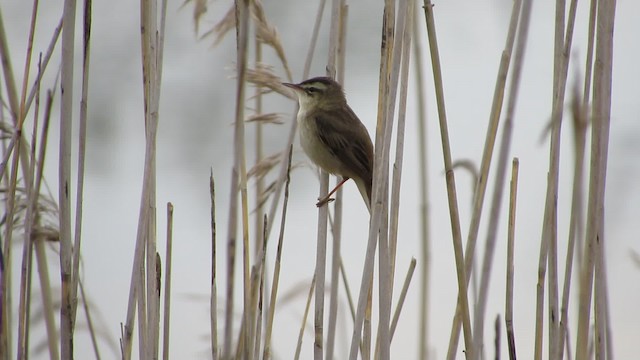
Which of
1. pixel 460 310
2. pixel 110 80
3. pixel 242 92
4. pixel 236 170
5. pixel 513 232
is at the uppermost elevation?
pixel 110 80

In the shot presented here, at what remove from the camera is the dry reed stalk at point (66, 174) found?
2.15 metres

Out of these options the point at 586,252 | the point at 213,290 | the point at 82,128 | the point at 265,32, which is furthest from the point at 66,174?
the point at 586,252

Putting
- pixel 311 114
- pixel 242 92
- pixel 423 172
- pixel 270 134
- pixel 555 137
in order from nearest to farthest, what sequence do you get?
pixel 242 92 → pixel 555 137 → pixel 423 172 → pixel 311 114 → pixel 270 134

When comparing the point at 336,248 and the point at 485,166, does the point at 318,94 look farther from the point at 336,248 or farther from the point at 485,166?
the point at 485,166

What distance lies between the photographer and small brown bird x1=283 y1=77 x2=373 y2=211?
3689mm

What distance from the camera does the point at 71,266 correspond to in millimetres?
Result: 2268

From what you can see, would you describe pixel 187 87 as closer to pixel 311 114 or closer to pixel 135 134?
pixel 135 134

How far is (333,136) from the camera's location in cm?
379

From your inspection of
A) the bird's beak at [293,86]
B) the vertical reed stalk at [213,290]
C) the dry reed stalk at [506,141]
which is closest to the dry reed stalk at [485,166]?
the dry reed stalk at [506,141]

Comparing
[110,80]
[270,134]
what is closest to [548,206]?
[270,134]

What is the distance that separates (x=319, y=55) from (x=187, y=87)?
124 centimetres

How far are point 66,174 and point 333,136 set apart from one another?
175 cm

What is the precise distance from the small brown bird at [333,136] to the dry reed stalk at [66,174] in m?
1.45

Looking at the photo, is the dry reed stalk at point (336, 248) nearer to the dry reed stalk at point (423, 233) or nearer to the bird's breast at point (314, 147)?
the dry reed stalk at point (423, 233)
